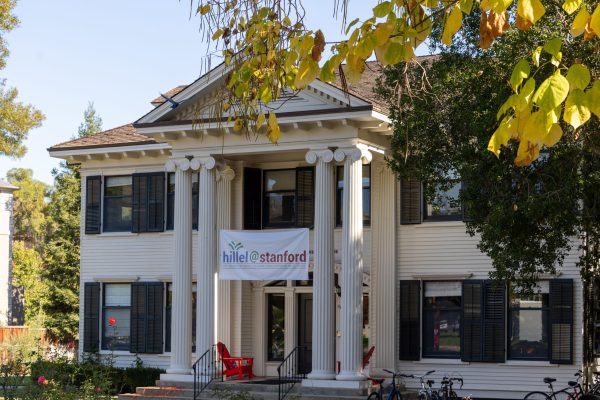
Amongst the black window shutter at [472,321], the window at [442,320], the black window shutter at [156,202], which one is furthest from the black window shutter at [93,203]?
the black window shutter at [472,321]

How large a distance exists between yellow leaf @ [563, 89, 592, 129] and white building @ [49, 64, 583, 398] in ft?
61.2

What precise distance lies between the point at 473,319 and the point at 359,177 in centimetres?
455

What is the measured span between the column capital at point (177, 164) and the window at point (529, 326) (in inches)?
335

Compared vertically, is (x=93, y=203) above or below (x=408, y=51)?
above

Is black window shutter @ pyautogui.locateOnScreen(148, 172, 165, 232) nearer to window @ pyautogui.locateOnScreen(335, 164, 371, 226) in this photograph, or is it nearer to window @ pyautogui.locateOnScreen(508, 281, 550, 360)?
window @ pyautogui.locateOnScreen(335, 164, 371, 226)

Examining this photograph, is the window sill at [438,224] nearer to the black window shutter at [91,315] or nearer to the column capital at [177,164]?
the column capital at [177,164]

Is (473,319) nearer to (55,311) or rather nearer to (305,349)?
(305,349)

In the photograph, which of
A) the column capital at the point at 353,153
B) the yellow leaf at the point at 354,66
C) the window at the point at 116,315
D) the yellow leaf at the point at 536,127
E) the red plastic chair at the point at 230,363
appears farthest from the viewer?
the window at the point at 116,315

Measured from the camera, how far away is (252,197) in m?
28.2

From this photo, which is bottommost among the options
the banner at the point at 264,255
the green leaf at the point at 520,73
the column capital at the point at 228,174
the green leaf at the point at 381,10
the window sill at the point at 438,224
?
the banner at the point at 264,255

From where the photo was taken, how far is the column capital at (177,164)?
26422 mm

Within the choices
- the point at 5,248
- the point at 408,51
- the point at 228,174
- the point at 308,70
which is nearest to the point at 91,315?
the point at 228,174

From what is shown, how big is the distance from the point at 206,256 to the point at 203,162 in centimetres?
232

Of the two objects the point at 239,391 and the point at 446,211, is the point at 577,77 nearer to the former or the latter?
the point at 239,391
